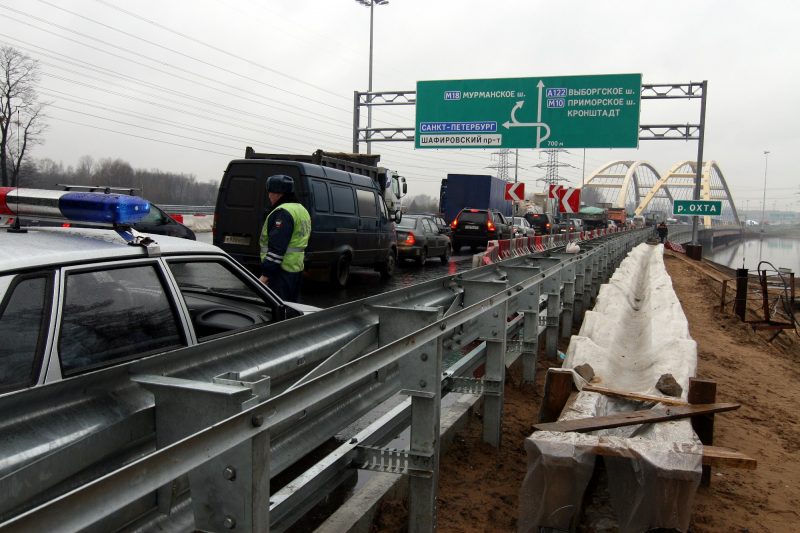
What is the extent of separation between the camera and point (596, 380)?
17.1 feet

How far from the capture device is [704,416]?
4.19 meters

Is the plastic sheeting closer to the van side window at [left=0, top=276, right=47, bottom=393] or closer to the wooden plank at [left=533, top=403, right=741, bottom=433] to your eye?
the wooden plank at [left=533, top=403, right=741, bottom=433]

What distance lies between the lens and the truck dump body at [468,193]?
113 ft

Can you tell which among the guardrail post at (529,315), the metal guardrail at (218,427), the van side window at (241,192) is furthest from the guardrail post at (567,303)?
the van side window at (241,192)

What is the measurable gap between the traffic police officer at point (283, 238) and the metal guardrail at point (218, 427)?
4081 millimetres

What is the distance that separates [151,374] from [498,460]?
125 inches

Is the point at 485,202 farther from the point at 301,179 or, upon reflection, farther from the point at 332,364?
the point at 332,364

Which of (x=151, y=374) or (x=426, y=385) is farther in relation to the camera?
(x=426, y=385)

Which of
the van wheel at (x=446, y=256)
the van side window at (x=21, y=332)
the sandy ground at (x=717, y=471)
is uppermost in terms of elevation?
the van side window at (x=21, y=332)

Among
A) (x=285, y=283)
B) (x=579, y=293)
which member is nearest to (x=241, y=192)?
(x=285, y=283)

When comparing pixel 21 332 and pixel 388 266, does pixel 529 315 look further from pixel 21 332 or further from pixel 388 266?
pixel 388 266

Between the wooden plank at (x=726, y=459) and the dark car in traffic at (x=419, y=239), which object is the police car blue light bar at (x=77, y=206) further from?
the dark car in traffic at (x=419, y=239)

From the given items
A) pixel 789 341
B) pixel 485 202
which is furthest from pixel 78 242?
pixel 485 202

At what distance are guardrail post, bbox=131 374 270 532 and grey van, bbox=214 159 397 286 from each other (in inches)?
376
